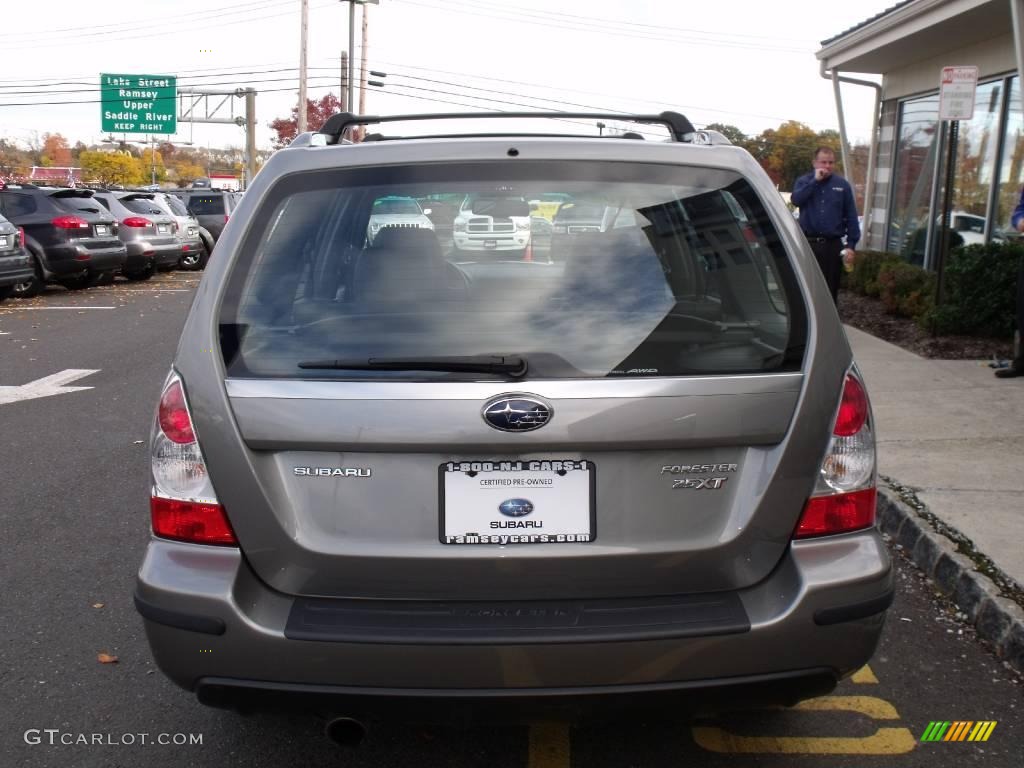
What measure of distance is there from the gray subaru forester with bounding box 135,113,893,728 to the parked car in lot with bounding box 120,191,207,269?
20.5m

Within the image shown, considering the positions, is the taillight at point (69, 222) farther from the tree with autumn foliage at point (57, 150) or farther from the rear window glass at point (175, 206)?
the tree with autumn foliage at point (57, 150)

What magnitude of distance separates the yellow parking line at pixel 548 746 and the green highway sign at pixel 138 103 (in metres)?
47.7

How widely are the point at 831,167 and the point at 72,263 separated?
12523 mm

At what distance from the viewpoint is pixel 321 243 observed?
2770 mm

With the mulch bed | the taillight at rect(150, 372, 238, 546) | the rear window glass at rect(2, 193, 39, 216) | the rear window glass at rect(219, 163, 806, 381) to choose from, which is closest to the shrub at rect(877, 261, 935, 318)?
the mulch bed

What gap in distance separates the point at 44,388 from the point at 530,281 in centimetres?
771

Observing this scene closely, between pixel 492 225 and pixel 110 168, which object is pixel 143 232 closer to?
pixel 492 225

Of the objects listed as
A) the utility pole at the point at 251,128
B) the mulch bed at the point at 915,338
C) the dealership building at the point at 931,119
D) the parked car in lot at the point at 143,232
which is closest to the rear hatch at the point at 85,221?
the parked car in lot at the point at 143,232

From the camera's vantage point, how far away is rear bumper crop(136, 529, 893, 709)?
242 cm

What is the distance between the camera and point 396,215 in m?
2.94

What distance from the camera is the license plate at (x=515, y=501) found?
2463 mm

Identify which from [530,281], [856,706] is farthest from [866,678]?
[530,281]

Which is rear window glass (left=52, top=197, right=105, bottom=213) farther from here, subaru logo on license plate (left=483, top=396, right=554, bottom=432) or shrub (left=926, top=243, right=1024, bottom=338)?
subaru logo on license plate (left=483, top=396, right=554, bottom=432)

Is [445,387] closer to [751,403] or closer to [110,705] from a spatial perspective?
[751,403]
